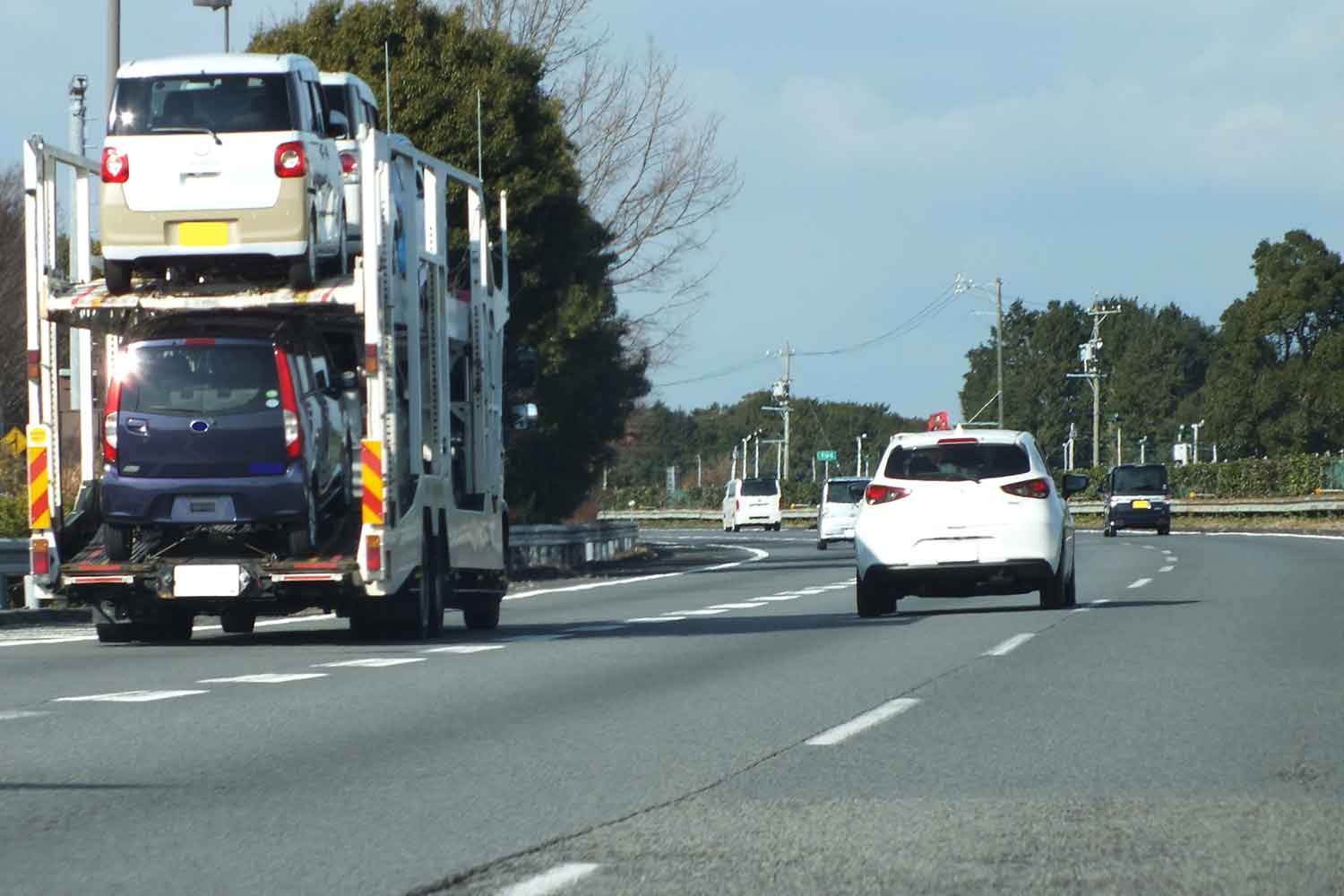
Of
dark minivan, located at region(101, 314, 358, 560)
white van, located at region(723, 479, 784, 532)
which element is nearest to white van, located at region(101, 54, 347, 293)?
dark minivan, located at region(101, 314, 358, 560)

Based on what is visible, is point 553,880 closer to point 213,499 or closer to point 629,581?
point 213,499

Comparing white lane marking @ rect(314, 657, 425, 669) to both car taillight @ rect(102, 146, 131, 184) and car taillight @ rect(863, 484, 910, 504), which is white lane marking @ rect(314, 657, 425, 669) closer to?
car taillight @ rect(102, 146, 131, 184)

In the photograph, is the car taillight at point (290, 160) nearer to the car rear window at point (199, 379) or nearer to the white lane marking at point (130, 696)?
the car rear window at point (199, 379)

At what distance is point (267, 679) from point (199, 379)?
328 cm

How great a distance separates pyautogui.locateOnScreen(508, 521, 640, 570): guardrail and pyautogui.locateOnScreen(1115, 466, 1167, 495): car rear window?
2506cm

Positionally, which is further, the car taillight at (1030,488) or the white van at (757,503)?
the white van at (757,503)

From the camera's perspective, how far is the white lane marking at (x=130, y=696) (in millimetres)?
12570

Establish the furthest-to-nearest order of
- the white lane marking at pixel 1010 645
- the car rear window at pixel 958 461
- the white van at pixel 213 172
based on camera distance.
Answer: the car rear window at pixel 958 461 → the white van at pixel 213 172 → the white lane marking at pixel 1010 645

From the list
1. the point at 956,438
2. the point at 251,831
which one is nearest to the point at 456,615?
the point at 956,438

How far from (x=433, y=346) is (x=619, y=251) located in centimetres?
2688

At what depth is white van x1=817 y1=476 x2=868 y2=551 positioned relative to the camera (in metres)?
50.5

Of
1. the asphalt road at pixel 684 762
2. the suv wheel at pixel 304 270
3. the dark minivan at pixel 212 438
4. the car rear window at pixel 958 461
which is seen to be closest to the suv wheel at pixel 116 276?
the dark minivan at pixel 212 438

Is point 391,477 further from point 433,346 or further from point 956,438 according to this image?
point 956,438

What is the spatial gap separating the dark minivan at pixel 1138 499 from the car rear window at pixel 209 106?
4673 cm
